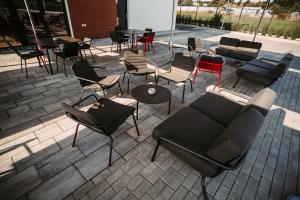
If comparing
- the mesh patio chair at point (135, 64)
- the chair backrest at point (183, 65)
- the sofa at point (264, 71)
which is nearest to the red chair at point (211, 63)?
the chair backrest at point (183, 65)

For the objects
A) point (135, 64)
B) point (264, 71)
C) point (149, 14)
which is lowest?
point (264, 71)

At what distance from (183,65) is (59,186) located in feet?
11.4

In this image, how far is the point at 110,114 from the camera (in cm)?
247

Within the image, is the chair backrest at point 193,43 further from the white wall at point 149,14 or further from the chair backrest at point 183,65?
the white wall at point 149,14

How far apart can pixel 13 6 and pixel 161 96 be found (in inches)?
297

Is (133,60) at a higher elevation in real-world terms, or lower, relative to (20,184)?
higher

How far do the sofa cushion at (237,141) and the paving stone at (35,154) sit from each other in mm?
2253

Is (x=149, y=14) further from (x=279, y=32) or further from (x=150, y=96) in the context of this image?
(x=279, y=32)

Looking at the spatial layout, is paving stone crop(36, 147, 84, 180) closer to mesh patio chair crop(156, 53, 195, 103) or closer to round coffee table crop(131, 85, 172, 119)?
round coffee table crop(131, 85, 172, 119)

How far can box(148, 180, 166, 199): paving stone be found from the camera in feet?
6.50

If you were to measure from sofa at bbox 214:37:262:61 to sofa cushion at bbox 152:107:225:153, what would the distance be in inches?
179

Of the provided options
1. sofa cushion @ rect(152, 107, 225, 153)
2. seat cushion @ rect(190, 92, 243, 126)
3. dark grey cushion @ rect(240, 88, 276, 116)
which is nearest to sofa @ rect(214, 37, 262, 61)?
seat cushion @ rect(190, 92, 243, 126)

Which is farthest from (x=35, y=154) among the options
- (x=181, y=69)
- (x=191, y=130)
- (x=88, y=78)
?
(x=181, y=69)

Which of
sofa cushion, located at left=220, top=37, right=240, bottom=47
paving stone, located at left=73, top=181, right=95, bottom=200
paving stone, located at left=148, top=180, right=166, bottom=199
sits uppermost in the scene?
sofa cushion, located at left=220, top=37, right=240, bottom=47
